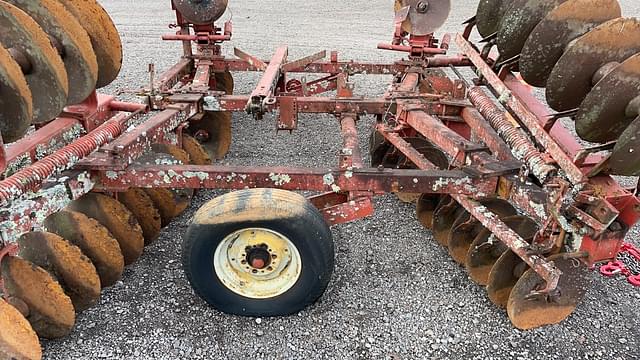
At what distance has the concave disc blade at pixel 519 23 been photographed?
3.30m

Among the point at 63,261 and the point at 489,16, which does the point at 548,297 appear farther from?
the point at 63,261

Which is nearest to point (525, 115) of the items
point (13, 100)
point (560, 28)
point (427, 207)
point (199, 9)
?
point (560, 28)

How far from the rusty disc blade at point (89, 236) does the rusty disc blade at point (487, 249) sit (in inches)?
81.5

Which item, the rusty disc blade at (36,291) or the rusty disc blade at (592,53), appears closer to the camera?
the rusty disc blade at (592,53)

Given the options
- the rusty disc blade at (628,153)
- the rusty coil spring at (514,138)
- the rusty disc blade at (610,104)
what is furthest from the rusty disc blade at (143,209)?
the rusty disc blade at (628,153)

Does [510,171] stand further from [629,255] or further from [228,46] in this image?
[228,46]

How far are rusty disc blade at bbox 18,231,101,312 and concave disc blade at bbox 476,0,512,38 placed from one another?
307 cm

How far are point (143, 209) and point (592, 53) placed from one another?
2.72 metres

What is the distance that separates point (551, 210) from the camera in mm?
2693

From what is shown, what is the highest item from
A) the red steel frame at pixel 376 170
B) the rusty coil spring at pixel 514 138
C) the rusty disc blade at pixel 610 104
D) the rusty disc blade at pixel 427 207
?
the rusty disc blade at pixel 610 104

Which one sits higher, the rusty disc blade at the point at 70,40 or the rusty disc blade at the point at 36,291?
the rusty disc blade at the point at 70,40

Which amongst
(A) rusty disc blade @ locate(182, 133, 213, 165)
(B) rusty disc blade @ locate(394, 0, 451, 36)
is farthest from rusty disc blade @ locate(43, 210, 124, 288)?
(B) rusty disc blade @ locate(394, 0, 451, 36)

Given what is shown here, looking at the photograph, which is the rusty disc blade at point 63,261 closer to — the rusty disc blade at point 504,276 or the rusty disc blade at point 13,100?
the rusty disc blade at point 13,100

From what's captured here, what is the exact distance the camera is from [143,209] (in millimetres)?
3627
